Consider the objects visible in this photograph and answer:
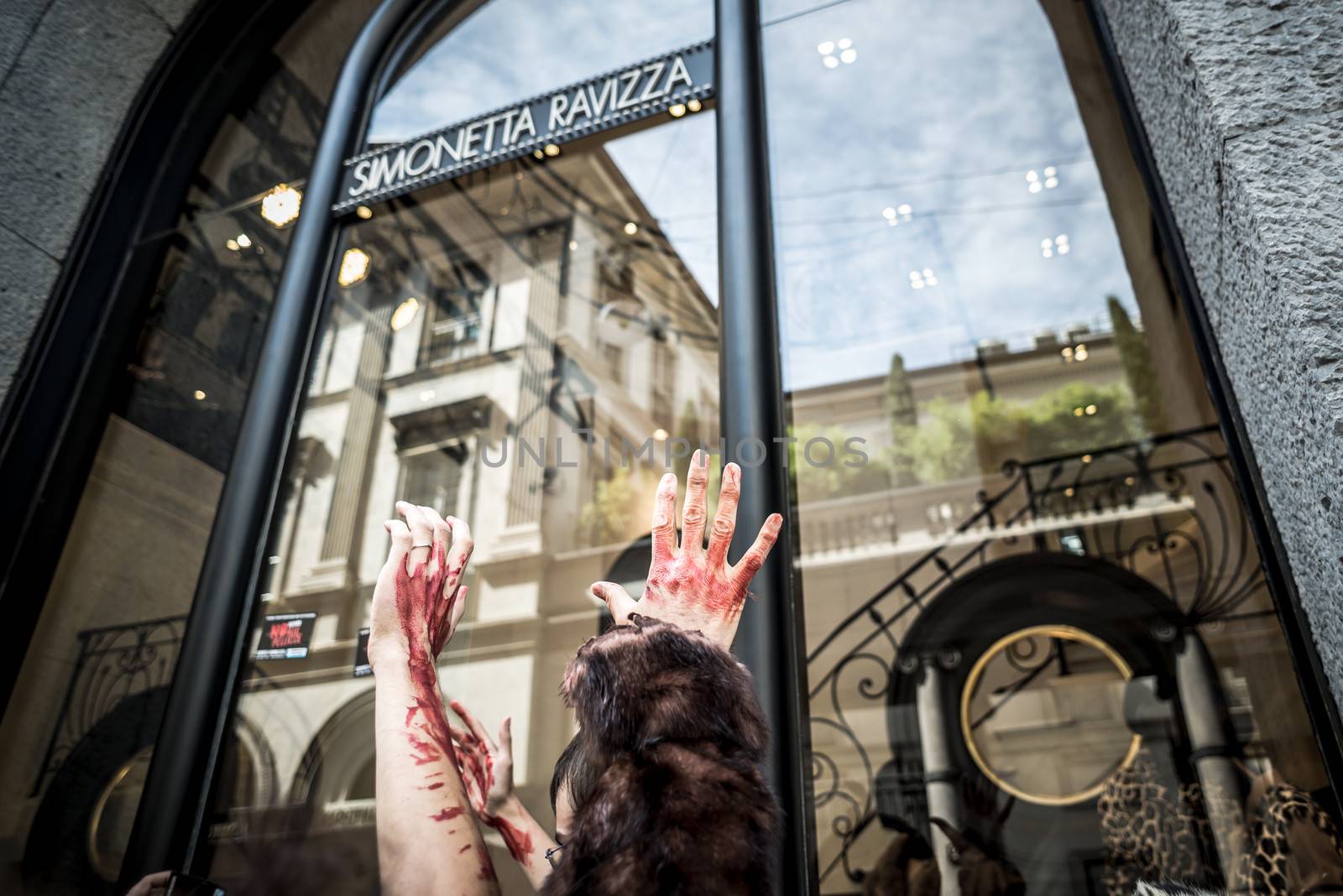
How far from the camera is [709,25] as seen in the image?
320 centimetres

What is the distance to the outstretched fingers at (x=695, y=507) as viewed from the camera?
1315 millimetres

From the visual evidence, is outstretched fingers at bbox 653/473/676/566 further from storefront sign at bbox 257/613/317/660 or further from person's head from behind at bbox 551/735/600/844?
storefront sign at bbox 257/613/317/660

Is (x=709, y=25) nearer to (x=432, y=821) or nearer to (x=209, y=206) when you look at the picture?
(x=209, y=206)

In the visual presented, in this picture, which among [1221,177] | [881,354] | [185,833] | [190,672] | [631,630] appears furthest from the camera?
[881,354]

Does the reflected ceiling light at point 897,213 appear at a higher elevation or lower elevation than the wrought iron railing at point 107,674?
higher

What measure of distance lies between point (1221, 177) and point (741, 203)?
46.5 inches

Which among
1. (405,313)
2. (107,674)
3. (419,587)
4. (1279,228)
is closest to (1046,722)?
(405,313)

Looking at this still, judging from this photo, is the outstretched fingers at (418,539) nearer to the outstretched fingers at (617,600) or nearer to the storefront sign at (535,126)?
the outstretched fingers at (617,600)

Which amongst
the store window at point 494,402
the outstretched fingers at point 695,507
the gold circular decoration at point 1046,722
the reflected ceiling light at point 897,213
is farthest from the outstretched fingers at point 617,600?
the gold circular decoration at point 1046,722

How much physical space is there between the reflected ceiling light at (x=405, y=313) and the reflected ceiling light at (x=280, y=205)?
2.15ft

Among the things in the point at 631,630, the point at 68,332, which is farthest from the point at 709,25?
the point at 631,630

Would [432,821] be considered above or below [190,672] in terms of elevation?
below

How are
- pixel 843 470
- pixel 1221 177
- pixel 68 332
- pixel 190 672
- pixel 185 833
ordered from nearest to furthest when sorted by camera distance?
pixel 1221 177 → pixel 185 833 → pixel 190 672 → pixel 68 332 → pixel 843 470

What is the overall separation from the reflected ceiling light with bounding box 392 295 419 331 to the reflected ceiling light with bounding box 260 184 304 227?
65cm
